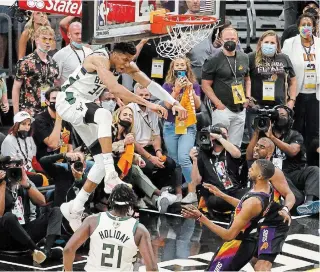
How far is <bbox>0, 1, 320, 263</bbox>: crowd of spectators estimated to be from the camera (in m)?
16.0

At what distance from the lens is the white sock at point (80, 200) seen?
1358cm

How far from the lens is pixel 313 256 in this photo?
51.1ft

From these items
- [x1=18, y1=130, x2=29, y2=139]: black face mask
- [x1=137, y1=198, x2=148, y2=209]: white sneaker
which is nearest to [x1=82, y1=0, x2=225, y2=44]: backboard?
[x1=18, y1=130, x2=29, y2=139]: black face mask

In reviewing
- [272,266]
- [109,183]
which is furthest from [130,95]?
[272,266]

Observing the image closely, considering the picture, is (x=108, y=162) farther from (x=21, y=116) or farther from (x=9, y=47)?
(x=9, y=47)

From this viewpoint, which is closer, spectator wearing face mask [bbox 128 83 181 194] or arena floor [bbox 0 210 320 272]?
arena floor [bbox 0 210 320 272]

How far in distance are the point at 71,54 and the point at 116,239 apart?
5951 millimetres

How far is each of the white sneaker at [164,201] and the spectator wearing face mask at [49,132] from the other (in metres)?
1.46

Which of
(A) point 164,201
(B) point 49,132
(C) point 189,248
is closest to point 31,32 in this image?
(B) point 49,132

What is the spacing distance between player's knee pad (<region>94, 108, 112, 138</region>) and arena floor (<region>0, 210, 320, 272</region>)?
201 centimetres

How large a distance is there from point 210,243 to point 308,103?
358cm

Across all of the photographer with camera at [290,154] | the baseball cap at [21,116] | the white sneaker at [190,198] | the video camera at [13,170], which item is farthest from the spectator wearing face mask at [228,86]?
the video camera at [13,170]

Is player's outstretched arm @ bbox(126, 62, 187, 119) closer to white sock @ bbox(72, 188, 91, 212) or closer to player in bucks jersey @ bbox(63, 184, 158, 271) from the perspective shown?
white sock @ bbox(72, 188, 91, 212)

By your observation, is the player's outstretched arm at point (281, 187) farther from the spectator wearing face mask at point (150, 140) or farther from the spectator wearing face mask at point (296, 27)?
the spectator wearing face mask at point (296, 27)
